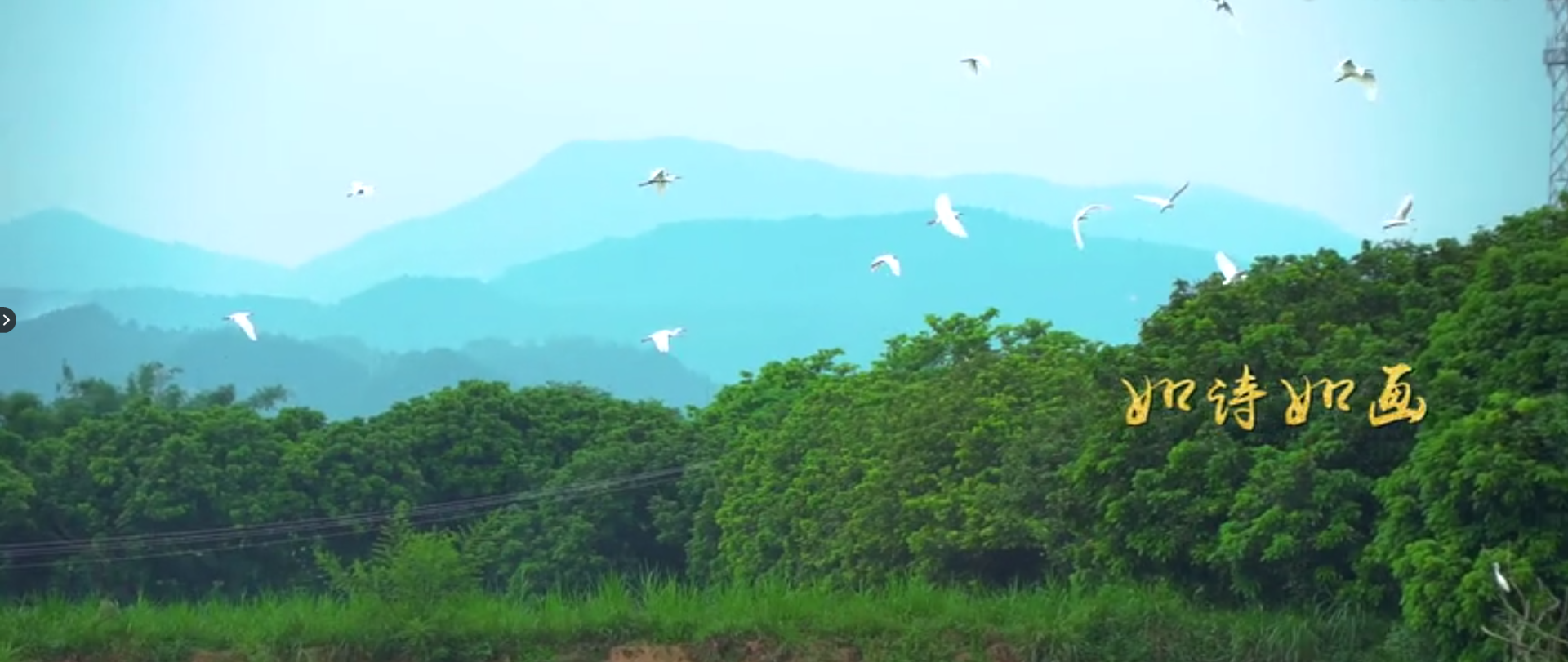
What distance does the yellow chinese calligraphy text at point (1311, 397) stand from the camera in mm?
14375

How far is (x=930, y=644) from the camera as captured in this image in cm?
1611

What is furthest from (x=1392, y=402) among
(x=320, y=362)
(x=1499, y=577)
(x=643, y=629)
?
(x=320, y=362)

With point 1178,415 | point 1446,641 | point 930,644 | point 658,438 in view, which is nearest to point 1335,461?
point 1178,415

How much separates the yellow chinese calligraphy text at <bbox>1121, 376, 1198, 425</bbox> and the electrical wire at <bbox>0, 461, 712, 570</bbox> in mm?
14843

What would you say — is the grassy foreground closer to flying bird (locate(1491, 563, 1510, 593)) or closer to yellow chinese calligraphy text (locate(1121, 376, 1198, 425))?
yellow chinese calligraphy text (locate(1121, 376, 1198, 425))

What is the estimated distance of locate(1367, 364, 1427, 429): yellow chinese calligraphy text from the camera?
1355 centimetres

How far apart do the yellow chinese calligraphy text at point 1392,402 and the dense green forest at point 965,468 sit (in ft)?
0.19

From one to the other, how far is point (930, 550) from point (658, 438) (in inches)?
460

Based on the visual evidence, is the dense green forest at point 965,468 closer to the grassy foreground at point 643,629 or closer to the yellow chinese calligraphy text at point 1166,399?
the yellow chinese calligraphy text at point 1166,399

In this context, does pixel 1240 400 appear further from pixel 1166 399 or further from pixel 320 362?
pixel 320 362

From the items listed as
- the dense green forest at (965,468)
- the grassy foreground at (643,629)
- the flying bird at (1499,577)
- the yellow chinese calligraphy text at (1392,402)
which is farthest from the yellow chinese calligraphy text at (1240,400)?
the flying bird at (1499,577)

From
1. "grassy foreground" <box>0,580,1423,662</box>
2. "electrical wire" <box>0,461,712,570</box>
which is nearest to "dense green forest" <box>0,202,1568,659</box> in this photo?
"electrical wire" <box>0,461,712,570</box>

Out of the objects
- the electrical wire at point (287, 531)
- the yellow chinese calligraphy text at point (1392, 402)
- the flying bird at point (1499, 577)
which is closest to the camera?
the flying bird at point (1499, 577)

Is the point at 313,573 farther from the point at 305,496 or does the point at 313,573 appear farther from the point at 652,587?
the point at 652,587
